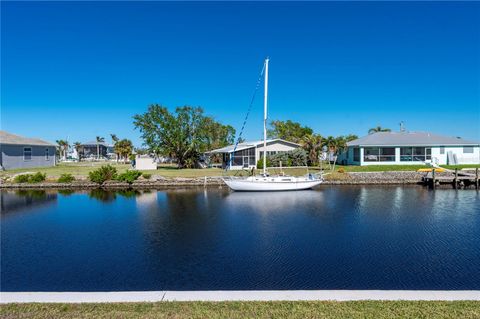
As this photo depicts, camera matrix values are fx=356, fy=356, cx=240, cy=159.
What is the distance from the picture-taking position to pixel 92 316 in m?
6.76

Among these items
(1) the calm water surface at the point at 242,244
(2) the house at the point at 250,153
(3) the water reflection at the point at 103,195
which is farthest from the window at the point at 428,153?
(3) the water reflection at the point at 103,195

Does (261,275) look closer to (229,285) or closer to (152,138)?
(229,285)

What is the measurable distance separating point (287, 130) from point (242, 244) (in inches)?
2452

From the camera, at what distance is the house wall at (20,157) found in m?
45.4

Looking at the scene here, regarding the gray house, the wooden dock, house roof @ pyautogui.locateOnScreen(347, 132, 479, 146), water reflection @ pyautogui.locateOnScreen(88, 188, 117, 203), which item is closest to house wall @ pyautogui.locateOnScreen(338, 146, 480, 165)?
house roof @ pyautogui.locateOnScreen(347, 132, 479, 146)

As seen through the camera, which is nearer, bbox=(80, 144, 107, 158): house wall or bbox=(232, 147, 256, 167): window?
bbox=(232, 147, 256, 167): window

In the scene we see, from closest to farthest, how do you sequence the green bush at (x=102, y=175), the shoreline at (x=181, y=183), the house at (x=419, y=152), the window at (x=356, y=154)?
the shoreline at (x=181, y=183) < the green bush at (x=102, y=175) < the house at (x=419, y=152) < the window at (x=356, y=154)

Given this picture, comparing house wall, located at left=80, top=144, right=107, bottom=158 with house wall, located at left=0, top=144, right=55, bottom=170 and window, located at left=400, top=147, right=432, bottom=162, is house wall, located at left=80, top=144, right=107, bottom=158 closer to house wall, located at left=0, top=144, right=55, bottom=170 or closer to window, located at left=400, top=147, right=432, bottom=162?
house wall, located at left=0, top=144, right=55, bottom=170

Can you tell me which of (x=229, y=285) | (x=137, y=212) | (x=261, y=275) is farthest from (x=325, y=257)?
(x=137, y=212)

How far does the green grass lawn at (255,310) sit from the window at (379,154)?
1626 inches

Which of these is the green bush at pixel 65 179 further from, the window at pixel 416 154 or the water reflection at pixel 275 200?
the window at pixel 416 154

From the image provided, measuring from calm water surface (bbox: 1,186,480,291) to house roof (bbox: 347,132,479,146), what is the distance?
64.6ft

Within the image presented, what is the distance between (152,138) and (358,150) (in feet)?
96.7

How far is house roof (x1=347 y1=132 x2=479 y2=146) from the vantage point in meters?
45.5
